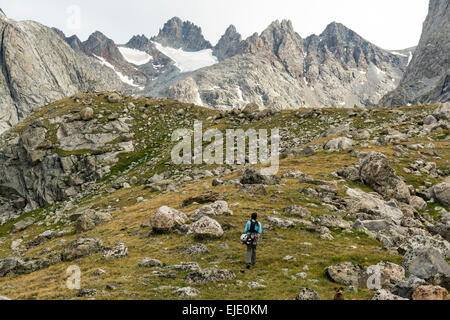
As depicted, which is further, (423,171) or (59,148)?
(59,148)

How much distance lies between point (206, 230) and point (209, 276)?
611cm

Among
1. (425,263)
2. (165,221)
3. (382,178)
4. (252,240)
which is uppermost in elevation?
(382,178)

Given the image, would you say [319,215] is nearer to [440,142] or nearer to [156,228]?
[156,228]

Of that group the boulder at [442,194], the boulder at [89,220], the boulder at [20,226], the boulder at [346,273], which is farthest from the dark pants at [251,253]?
the boulder at [20,226]

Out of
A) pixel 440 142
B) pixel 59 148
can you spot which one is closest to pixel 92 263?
pixel 440 142

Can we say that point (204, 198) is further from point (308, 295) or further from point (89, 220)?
point (308, 295)

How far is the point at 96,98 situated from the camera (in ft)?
323

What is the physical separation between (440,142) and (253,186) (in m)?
40.0

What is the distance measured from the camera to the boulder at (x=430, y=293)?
9359 mm

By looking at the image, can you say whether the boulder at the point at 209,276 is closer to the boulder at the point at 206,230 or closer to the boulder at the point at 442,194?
the boulder at the point at 206,230

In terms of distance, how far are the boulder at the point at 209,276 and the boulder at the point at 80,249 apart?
353 inches

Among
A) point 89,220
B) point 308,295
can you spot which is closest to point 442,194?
point 308,295

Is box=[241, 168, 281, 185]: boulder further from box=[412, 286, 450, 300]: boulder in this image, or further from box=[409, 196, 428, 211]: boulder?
box=[412, 286, 450, 300]: boulder

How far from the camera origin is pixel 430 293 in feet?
31.7
